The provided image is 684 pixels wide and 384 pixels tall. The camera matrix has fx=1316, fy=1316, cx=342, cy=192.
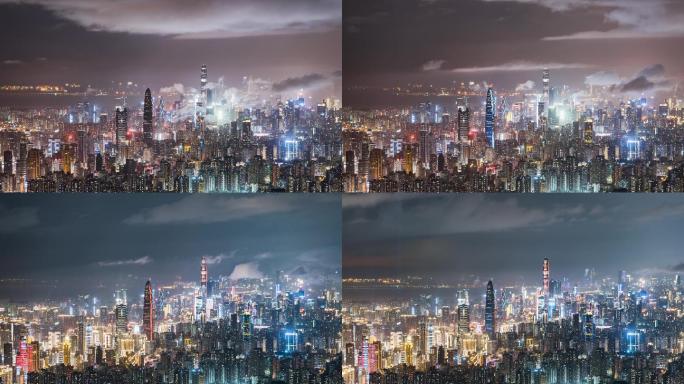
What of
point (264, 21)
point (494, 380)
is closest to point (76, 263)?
point (264, 21)

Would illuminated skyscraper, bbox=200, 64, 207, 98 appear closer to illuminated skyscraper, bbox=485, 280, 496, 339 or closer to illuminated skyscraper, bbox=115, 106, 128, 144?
illuminated skyscraper, bbox=115, 106, 128, 144

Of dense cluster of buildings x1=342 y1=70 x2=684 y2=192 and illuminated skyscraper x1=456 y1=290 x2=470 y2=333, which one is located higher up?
dense cluster of buildings x1=342 y1=70 x2=684 y2=192

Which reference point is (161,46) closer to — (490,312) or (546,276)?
(490,312)

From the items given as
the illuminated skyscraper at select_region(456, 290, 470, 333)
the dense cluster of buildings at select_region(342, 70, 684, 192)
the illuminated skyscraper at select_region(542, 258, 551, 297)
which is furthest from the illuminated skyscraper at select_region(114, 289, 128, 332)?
the illuminated skyscraper at select_region(542, 258, 551, 297)

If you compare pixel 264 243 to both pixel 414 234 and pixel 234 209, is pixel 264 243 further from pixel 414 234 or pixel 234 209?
pixel 414 234

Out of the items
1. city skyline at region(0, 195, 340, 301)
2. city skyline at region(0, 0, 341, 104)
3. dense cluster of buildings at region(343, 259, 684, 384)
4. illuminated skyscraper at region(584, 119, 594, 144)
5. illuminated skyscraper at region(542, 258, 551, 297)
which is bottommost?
dense cluster of buildings at region(343, 259, 684, 384)

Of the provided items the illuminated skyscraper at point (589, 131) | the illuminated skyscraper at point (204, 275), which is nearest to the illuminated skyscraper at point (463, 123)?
the illuminated skyscraper at point (589, 131)

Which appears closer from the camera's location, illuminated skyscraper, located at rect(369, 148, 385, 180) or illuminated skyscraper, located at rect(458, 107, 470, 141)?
illuminated skyscraper, located at rect(369, 148, 385, 180)
